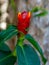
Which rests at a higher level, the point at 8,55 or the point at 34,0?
the point at 34,0

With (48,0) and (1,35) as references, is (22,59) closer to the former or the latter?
(1,35)

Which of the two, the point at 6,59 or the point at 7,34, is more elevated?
the point at 7,34

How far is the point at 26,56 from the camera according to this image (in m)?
0.85

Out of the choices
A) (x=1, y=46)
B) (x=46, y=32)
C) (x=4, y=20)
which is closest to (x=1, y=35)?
(x=1, y=46)

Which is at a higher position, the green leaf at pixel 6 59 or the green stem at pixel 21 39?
the green stem at pixel 21 39

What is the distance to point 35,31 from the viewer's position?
133 centimetres

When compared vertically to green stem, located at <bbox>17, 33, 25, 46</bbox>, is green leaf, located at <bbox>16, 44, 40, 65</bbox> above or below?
below

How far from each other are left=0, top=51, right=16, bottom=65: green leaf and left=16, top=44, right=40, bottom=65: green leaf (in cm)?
7

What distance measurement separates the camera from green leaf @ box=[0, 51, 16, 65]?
0.90m

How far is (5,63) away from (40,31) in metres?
0.46

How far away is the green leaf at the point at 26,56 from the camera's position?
817 mm

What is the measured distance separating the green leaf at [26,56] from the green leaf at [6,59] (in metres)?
0.07

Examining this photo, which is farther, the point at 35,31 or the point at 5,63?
the point at 35,31

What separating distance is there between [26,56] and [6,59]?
101 mm
